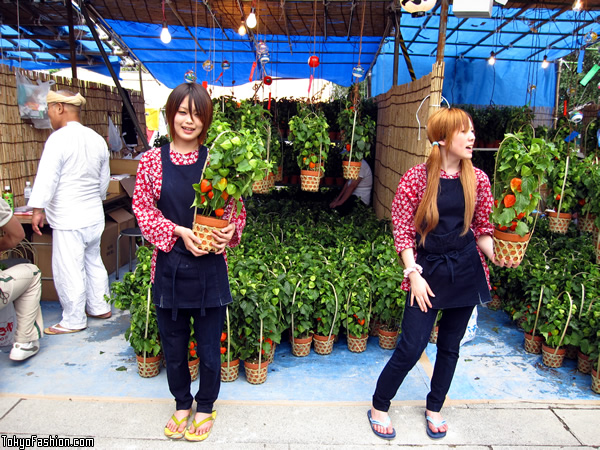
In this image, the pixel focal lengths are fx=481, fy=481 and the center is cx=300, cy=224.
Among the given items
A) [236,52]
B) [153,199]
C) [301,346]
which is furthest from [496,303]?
[236,52]

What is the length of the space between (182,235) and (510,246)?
1702mm

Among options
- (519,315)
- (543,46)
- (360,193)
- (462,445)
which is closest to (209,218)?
(462,445)

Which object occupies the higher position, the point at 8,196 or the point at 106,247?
the point at 8,196

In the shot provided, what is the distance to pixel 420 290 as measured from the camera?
2.38 m

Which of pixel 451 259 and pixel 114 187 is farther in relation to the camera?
pixel 114 187

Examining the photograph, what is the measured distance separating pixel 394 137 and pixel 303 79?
20.6ft

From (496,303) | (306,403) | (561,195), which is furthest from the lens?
(496,303)

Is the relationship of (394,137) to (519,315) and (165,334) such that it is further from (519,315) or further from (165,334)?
(165,334)

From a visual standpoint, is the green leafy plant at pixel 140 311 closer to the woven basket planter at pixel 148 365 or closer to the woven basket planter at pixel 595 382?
the woven basket planter at pixel 148 365

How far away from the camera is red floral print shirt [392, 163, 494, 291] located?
243 cm

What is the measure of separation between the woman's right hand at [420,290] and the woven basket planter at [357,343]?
128 cm

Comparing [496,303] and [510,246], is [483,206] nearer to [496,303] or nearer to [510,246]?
[510,246]

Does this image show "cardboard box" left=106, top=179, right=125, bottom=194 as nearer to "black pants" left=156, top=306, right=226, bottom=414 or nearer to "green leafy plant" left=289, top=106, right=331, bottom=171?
"green leafy plant" left=289, top=106, right=331, bottom=171

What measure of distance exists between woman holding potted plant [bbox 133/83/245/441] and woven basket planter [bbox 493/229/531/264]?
1396 mm
